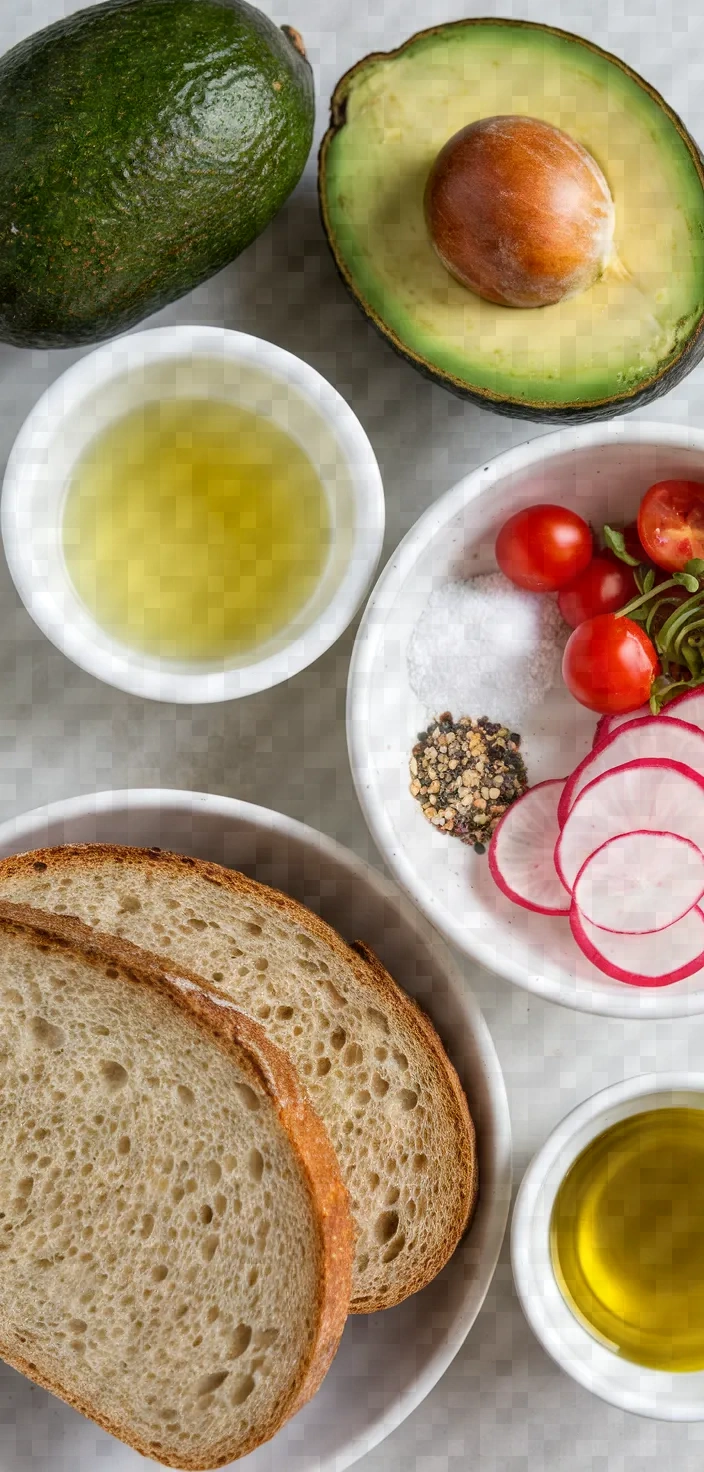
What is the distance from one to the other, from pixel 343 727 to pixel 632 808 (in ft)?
1.02

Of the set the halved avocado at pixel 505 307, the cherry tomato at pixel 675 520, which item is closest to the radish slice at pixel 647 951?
the cherry tomato at pixel 675 520

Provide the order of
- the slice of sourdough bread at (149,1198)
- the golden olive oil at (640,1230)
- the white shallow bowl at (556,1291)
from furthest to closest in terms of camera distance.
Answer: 1. the golden olive oil at (640,1230)
2. the white shallow bowl at (556,1291)
3. the slice of sourdough bread at (149,1198)

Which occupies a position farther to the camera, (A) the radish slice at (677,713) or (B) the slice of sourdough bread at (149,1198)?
(A) the radish slice at (677,713)

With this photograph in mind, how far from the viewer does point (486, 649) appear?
3.81 feet

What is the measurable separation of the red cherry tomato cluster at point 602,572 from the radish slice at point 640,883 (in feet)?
0.43

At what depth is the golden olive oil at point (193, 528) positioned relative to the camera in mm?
1139

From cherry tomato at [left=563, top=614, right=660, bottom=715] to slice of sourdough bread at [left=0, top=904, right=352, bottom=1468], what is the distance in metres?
0.44

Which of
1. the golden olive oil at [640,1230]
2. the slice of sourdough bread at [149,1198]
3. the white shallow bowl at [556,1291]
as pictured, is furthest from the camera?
the golden olive oil at [640,1230]

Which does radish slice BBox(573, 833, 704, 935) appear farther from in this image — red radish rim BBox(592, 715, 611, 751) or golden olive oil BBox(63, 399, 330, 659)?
golden olive oil BBox(63, 399, 330, 659)

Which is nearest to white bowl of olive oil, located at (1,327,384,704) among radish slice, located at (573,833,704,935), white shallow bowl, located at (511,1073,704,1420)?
radish slice, located at (573,833,704,935)

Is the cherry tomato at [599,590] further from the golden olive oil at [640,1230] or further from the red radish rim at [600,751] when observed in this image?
the golden olive oil at [640,1230]

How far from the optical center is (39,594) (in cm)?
105

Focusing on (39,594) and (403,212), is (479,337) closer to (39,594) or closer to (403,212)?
(403,212)

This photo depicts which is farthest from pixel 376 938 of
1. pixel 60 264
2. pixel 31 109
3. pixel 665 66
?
pixel 665 66
